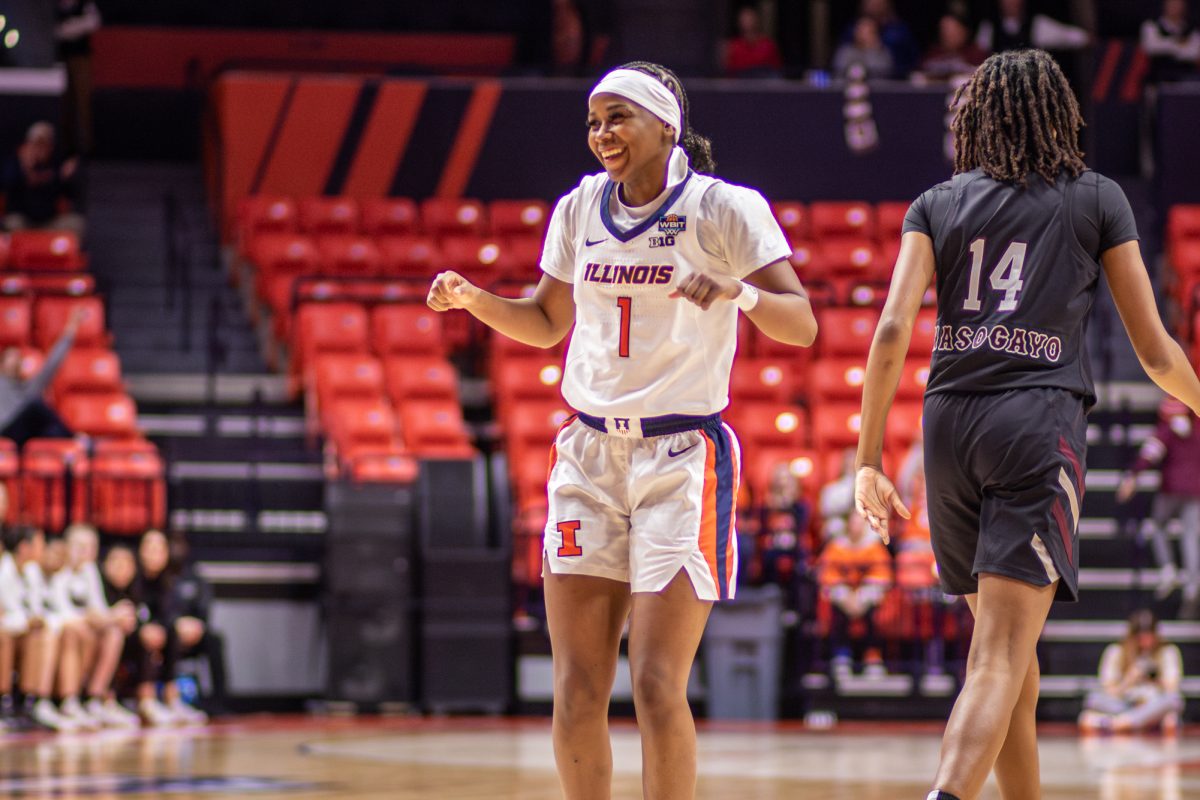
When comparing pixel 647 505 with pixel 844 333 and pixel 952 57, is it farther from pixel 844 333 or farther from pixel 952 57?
pixel 952 57

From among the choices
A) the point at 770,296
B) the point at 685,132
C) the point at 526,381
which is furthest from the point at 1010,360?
the point at 526,381

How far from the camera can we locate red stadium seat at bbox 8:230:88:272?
15914mm

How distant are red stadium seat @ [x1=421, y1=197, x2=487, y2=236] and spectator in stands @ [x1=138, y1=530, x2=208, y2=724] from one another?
589 cm

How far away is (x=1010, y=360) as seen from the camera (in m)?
4.36

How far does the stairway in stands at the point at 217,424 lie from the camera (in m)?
12.8

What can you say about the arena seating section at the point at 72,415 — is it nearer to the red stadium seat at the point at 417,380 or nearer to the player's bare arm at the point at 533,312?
the red stadium seat at the point at 417,380

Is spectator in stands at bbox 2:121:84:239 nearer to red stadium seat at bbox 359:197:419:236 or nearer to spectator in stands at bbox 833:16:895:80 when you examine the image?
red stadium seat at bbox 359:197:419:236

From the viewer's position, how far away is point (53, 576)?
11555 mm

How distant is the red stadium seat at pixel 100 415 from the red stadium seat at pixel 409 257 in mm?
3270

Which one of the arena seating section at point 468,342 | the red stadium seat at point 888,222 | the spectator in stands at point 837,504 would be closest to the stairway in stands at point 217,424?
the arena seating section at point 468,342

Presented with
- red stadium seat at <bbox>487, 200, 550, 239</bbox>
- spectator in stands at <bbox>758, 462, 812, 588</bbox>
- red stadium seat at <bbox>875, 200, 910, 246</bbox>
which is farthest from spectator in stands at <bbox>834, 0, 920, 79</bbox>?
spectator in stands at <bbox>758, 462, 812, 588</bbox>

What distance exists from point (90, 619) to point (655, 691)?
314 inches

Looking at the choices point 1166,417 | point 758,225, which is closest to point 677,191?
point 758,225

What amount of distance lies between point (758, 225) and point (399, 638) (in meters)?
8.26
